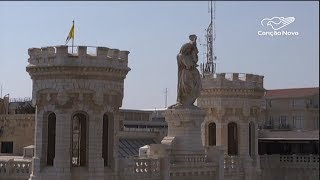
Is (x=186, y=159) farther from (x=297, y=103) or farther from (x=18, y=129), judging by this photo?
(x=297, y=103)

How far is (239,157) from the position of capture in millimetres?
43438

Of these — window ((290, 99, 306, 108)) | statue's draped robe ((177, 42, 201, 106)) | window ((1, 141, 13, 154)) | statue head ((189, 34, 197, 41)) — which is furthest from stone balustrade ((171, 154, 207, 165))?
window ((1, 141, 13, 154))

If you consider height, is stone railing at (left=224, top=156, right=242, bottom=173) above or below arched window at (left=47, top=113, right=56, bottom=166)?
below

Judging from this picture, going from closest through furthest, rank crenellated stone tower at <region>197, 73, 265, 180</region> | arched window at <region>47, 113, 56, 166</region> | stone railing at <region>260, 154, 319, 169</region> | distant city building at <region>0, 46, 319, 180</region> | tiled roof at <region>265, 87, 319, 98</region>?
distant city building at <region>0, 46, 319, 180</region> → arched window at <region>47, 113, 56, 166</region> → crenellated stone tower at <region>197, 73, 265, 180</region> → stone railing at <region>260, 154, 319, 169</region> → tiled roof at <region>265, 87, 319, 98</region>

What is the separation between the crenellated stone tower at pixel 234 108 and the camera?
146ft

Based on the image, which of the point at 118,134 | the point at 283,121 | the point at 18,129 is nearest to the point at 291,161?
the point at 283,121

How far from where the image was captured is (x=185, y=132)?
38.7 meters

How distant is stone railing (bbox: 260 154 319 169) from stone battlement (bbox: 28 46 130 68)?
2164 cm

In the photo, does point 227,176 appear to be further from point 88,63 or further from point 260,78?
point 88,63

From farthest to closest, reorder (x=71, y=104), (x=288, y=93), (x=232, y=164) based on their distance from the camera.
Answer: (x=288, y=93)
(x=232, y=164)
(x=71, y=104)

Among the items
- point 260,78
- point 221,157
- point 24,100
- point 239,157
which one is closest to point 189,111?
point 221,157

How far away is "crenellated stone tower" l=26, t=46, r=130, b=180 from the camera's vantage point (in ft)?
102

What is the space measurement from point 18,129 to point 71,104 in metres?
23.8

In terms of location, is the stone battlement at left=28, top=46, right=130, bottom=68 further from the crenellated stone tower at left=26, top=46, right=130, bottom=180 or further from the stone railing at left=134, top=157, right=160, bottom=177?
the stone railing at left=134, top=157, right=160, bottom=177
